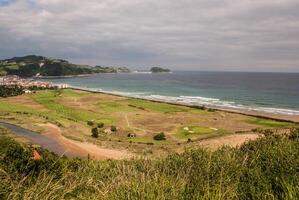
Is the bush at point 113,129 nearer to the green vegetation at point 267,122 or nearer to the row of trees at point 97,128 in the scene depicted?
the row of trees at point 97,128

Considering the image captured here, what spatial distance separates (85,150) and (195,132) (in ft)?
→ 69.7

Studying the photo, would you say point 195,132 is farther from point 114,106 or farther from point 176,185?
point 176,185

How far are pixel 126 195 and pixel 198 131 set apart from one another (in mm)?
59555

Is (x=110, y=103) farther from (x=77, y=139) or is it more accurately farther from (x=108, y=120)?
(x=77, y=139)

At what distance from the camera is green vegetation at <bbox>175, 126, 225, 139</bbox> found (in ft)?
215

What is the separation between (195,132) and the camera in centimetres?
6844

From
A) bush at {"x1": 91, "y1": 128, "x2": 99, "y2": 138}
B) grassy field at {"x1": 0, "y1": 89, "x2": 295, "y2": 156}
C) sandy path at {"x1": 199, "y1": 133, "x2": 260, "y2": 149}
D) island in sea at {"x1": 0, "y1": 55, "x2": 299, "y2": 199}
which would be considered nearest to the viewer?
island in sea at {"x1": 0, "y1": 55, "x2": 299, "y2": 199}

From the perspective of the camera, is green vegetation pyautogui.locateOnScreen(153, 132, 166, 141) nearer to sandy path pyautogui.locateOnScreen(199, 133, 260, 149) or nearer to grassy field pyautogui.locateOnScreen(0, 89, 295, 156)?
grassy field pyautogui.locateOnScreen(0, 89, 295, 156)

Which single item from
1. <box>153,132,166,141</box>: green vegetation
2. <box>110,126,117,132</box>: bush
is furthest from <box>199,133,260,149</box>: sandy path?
<box>110,126,117,132</box>: bush

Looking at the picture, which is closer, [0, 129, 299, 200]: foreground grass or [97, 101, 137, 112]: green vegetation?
[0, 129, 299, 200]: foreground grass

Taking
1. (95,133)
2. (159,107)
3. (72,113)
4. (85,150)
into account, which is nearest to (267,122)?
(159,107)

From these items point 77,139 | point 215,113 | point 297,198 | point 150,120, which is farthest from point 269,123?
point 297,198

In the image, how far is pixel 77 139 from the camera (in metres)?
62.7

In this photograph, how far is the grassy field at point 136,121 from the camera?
199 ft
